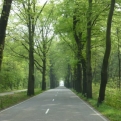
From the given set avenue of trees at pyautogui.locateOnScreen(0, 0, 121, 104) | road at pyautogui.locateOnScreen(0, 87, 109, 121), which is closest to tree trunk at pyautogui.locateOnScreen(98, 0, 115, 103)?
avenue of trees at pyautogui.locateOnScreen(0, 0, 121, 104)

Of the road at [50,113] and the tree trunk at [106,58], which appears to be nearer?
the road at [50,113]

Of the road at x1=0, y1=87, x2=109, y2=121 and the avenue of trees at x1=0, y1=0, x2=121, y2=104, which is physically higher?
the avenue of trees at x1=0, y1=0, x2=121, y2=104

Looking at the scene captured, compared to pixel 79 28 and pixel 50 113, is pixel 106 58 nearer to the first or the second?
pixel 50 113

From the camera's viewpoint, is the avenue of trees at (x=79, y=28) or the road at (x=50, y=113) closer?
Answer: the road at (x=50, y=113)

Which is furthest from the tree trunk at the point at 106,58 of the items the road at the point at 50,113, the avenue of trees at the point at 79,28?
the road at the point at 50,113

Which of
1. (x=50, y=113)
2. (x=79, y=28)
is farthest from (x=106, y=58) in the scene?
(x=79, y=28)

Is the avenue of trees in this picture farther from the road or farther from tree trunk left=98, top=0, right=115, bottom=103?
the road

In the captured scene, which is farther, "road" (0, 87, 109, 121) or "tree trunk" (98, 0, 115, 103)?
"tree trunk" (98, 0, 115, 103)

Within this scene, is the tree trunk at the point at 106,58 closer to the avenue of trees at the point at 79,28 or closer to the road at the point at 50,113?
the avenue of trees at the point at 79,28

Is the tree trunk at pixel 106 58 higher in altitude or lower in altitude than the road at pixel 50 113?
higher

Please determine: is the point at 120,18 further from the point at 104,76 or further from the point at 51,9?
the point at 51,9

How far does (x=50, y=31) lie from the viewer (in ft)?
167

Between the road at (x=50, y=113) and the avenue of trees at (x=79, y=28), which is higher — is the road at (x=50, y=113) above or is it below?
below

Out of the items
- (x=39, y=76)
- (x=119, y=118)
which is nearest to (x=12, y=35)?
(x=119, y=118)
